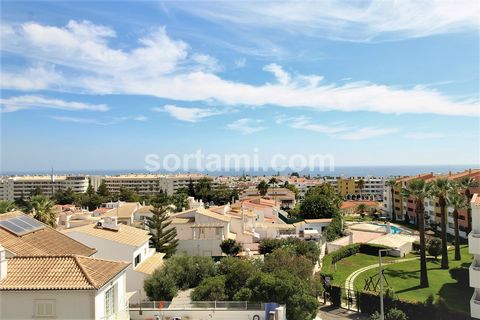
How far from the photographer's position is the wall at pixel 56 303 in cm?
1143

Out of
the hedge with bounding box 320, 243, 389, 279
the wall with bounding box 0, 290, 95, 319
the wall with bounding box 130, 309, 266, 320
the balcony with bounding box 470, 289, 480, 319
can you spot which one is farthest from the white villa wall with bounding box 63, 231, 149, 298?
the balcony with bounding box 470, 289, 480, 319

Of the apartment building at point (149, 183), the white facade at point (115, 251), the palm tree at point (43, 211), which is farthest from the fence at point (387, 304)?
the apartment building at point (149, 183)

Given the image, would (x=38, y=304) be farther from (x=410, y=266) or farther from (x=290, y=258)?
(x=410, y=266)

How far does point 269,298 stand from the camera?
60.9 ft

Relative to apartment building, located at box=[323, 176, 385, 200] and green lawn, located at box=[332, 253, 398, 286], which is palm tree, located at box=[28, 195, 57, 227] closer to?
green lawn, located at box=[332, 253, 398, 286]

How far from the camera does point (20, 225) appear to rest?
16.7 metres

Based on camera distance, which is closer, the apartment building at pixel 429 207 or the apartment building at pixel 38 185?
the apartment building at pixel 429 207

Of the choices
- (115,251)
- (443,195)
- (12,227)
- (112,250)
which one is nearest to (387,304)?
(443,195)

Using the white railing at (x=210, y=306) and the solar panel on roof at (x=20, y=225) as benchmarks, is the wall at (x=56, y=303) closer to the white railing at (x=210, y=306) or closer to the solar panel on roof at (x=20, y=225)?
the white railing at (x=210, y=306)

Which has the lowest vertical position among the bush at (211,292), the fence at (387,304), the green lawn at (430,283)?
the green lawn at (430,283)

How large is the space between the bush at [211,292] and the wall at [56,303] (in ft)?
29.0

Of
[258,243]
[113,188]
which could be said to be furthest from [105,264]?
[113,188]

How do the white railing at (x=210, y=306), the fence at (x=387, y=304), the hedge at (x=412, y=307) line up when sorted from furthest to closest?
the fence at (x=387, y=304) < the hedge at (x=412, y=307) < the white railing at (x=210, y=306)

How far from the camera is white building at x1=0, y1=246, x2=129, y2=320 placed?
1145cm
